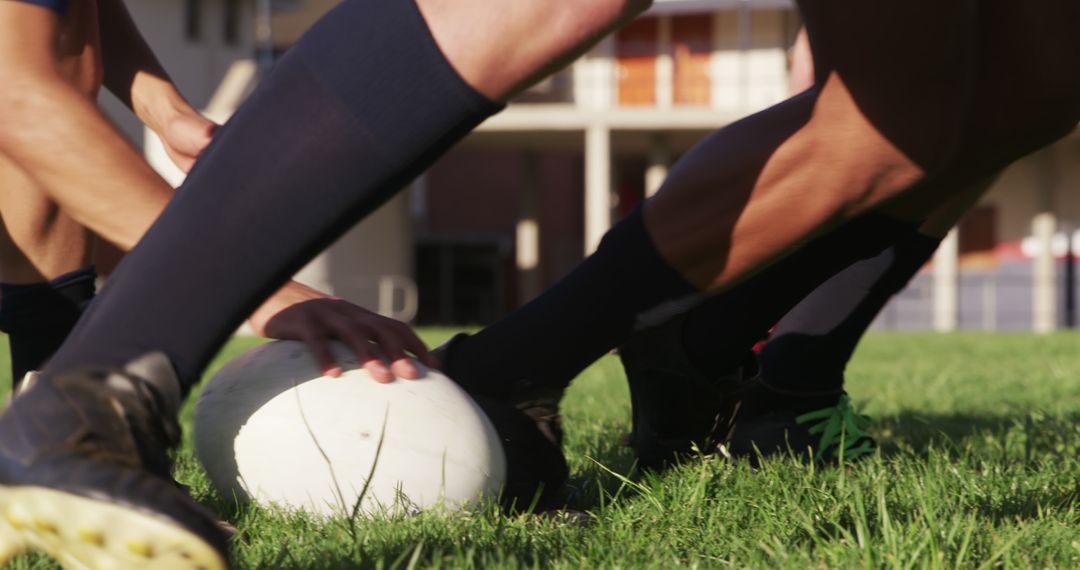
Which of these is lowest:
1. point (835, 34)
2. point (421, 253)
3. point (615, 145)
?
point (421, 253)

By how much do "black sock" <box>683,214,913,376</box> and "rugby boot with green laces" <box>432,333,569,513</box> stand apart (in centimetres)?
30

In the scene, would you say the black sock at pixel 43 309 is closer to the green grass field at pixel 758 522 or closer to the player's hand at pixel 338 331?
the green grass field at pixel 758 522

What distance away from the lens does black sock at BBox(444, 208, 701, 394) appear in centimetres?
185

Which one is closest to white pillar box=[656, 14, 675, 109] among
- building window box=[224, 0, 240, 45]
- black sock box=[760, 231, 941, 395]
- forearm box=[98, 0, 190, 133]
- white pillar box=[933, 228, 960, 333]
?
white pillar box=[933, 228, 960, 333]

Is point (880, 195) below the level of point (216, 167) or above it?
below

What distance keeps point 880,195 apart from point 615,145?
2243 centimetres

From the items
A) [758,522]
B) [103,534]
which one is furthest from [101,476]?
[758,522]

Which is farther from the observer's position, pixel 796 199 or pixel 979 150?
pixel 979 150

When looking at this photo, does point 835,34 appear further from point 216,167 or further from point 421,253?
point 421,253

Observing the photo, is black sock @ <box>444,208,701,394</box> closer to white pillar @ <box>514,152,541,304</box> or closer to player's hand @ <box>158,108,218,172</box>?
player's hand @ <box>158,108,218,172</box>

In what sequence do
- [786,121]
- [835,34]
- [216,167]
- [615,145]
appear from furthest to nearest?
[615,145] → [786,121] → [835,34] → [216,167]

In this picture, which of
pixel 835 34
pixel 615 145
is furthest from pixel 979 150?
pixel 615 145

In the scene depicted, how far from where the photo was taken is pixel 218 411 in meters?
2.06

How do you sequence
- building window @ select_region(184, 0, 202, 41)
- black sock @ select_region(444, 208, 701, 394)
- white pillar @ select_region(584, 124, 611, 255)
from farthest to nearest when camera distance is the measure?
building window @ select_region(184, 0, 202, 41), white pillar @ select_region(584, 124, 611, 255), black sock @ select_region(444, 208, 701, 394)
